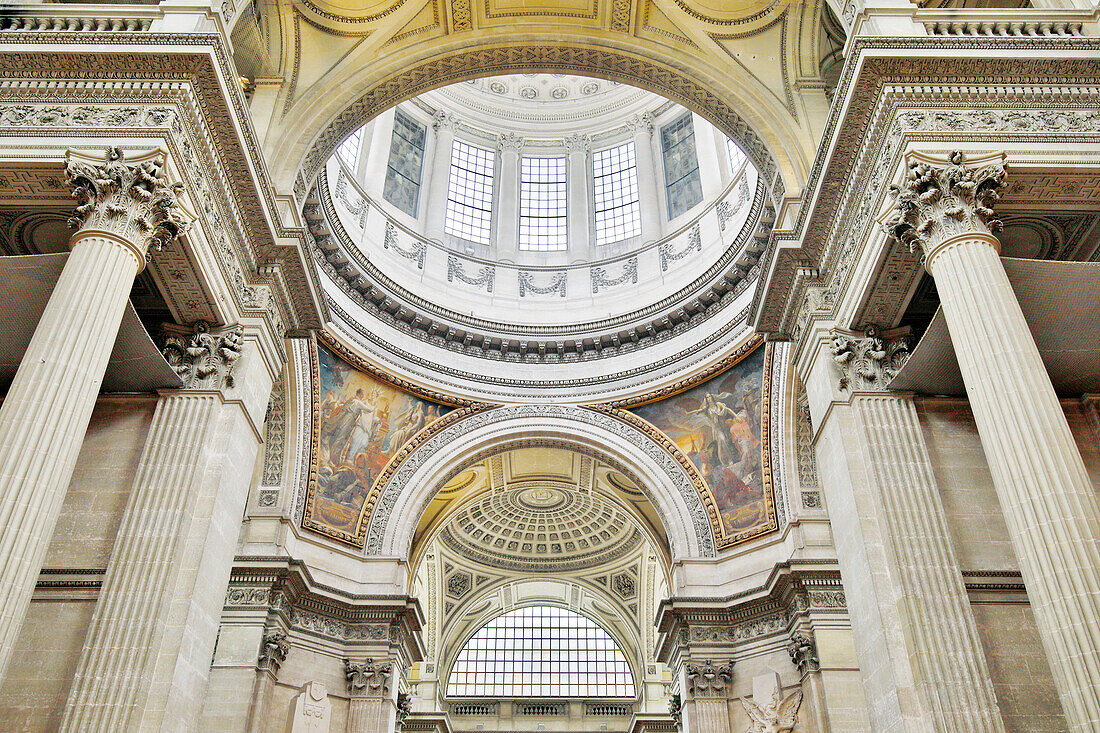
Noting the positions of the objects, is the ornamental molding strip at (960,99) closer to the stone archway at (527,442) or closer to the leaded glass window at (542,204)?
the stone archway at (527,442)

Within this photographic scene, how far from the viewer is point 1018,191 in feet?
26.1

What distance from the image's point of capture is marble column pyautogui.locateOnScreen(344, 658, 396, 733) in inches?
641

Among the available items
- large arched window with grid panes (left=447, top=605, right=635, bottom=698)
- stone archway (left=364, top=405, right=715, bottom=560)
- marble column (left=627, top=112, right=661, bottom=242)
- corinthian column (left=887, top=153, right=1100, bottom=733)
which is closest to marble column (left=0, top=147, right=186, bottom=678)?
corinthian column (left=887, top=153, right=1100, bottom=733)

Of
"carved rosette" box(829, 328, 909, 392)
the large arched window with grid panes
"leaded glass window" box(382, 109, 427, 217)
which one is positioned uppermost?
"leaded glass window" box(382, 109, 427, 217)

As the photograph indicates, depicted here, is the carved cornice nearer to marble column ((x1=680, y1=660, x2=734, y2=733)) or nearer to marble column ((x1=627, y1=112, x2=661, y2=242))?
marble column ((x1=680, y1=660, x2=734, y2=733))

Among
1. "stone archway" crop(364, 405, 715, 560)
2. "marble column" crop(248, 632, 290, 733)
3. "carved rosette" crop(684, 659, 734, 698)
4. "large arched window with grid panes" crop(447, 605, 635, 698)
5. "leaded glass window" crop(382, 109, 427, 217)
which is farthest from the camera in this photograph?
"large arched window with grid panes" crop(447, 605, 635, 698)

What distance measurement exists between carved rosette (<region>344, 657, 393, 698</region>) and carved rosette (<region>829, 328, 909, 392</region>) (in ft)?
39.4

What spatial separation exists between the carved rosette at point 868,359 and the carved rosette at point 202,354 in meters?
6.55

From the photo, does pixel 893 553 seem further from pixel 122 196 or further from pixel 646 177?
pixel 646 177

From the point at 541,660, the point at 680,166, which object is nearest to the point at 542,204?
the point at 680,166

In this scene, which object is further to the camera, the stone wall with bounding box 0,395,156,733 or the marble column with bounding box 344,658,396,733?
the marble column with bounding box 344,658,396,733

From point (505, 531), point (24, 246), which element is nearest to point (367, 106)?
point (24, 246)

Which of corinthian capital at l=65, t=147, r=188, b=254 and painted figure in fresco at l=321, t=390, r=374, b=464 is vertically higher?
painted figure in fresco at l=321, t=390, r=374, b=464

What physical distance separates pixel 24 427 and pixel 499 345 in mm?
15689
